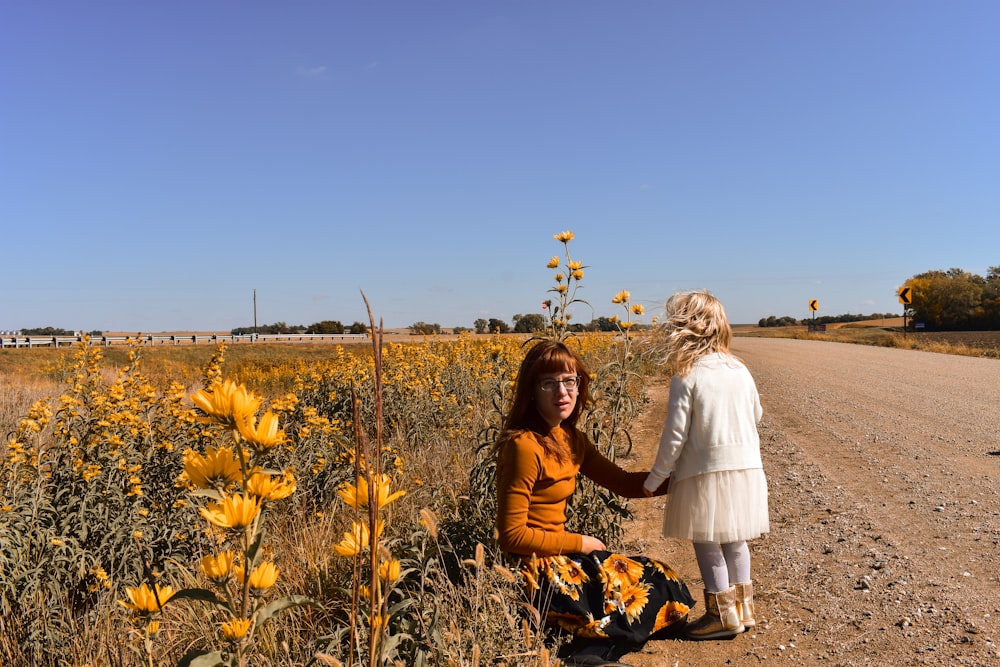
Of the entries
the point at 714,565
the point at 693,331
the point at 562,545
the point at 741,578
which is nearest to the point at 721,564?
the point at 714,565

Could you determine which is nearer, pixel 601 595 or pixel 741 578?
pixel 601 595

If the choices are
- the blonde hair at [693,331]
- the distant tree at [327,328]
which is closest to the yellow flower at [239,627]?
the blonde hair at [693,331]

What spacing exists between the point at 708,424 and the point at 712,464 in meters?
0.16

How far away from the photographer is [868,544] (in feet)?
11.6

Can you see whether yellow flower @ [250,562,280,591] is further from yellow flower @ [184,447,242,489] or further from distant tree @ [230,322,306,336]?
distant tree @ [230,322,306,336]

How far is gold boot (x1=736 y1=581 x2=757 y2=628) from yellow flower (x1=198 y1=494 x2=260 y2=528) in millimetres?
2409

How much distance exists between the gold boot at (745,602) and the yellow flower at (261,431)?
2.39 metres

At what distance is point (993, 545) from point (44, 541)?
476 centimetres

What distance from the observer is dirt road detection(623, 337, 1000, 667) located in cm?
262

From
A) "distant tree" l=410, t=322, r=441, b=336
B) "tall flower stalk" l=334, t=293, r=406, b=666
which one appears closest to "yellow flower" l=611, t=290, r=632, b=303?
"tall flower stalk" l=334, t=293, r=406, b=666

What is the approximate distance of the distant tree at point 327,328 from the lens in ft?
172

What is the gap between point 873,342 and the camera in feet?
76.1

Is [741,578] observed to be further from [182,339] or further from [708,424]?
[182,339]

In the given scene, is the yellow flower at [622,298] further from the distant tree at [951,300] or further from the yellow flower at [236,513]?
the distant tree at [951,300]
